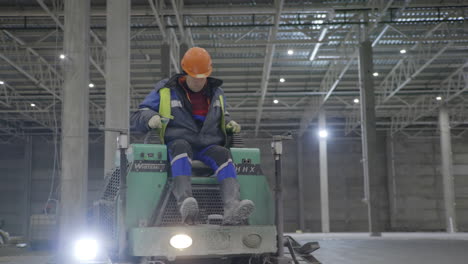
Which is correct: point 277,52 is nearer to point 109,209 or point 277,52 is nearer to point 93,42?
point 93,42

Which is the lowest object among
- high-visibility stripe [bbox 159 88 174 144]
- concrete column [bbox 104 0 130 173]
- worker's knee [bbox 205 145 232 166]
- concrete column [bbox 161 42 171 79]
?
worker's knee [bbox 205 145 232 166]

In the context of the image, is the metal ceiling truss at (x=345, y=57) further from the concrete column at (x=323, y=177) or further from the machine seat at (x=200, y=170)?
the machine seat at (x=200, y=170)

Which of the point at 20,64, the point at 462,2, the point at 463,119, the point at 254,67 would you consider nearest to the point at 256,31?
the point at 254,67

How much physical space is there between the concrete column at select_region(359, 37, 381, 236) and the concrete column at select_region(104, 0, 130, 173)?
11.9 meters

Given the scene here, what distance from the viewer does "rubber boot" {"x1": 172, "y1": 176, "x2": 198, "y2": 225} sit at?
458cm

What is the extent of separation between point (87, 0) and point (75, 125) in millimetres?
3130

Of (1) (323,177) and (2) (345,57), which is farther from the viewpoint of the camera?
(1) (323,177)

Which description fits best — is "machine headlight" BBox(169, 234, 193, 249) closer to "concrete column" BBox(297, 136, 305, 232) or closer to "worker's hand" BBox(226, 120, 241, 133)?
"worker's hand" BBox(226, 120, 241, 133)

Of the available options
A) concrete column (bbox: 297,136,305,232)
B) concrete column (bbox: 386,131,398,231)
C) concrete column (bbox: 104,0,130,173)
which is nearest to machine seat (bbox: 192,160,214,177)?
concrete column (bbox: 104,0,130,173)

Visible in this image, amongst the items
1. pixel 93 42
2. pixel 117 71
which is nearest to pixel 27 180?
pixel 93 42

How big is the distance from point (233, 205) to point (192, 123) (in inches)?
41.7

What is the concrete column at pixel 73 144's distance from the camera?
12.1 metres

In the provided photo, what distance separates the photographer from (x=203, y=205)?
5.14 m

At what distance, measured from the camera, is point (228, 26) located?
21.7 meters
